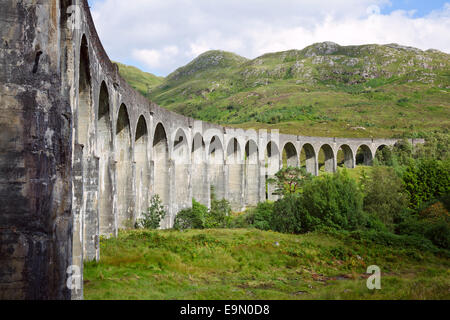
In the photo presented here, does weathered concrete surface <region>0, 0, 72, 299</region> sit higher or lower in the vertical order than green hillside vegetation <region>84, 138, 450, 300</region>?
higher

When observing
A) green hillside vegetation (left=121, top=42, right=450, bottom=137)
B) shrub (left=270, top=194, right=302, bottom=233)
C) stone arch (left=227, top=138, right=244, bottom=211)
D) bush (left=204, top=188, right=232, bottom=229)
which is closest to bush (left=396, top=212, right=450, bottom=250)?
shrub (left=270, top=194, right=302, bottom=233)

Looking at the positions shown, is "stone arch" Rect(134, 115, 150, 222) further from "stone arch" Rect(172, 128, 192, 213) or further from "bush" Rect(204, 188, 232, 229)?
"bush" Rect(204, 188, 232, 229)

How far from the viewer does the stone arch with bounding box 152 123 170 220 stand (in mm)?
21594

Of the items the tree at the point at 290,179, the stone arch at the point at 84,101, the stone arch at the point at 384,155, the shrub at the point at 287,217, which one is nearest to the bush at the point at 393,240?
the shrub at the point at 287,217

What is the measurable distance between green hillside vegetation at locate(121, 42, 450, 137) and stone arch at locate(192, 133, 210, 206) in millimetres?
40113

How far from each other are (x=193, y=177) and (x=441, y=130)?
56633 millimetres

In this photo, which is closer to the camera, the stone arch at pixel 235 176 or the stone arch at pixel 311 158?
the stone arch at pixel 235 176

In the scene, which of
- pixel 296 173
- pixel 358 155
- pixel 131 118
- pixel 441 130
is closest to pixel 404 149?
pixel 358 155

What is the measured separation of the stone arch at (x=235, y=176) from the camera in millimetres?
34600

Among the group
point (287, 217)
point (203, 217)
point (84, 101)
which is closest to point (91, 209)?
point (84, 101)

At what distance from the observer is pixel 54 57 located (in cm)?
442

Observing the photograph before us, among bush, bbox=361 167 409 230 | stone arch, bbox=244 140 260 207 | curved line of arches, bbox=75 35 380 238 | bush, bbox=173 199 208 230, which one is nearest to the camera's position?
curved line of arches, bbox=75 35 380 238

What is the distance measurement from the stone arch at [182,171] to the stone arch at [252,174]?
12313 millimetres

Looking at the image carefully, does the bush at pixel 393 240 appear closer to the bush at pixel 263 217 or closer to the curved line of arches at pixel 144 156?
the bush at pixel 263 217
